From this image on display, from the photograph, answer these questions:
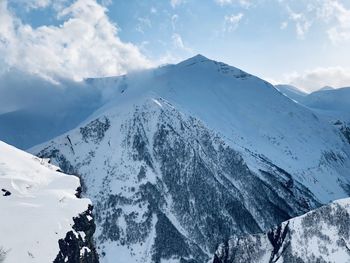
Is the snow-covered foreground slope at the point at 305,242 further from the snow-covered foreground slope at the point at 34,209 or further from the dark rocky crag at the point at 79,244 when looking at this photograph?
the snow-covered foreground slope at the point at 34,209

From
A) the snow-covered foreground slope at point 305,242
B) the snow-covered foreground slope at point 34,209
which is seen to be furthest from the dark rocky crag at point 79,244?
the snow-covered foreground slope at point 305,242

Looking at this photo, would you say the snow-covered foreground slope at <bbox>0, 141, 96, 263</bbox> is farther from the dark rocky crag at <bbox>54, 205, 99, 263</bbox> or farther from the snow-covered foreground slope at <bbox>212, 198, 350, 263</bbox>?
the snow-covered foreground slope at <bbox>212, 198, 350, 263</bbox>

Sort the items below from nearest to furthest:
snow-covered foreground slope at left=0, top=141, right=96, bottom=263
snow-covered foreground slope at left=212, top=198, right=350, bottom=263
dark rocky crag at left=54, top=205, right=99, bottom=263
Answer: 1. snow-covered foreground slope at left=0, top=141, right=96, bottom=263
2. dark rocky crag at left=54, top=205, right=99, bottom=263
3. snow-covered foreground slope at left=212, top=198, right=350, bottom=263

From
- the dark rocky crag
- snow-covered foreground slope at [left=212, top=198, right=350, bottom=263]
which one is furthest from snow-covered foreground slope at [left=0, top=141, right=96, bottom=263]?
snow-covered foreground slope at [left=212, top=198, right=350, bottom=263]

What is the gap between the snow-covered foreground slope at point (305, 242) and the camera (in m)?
111

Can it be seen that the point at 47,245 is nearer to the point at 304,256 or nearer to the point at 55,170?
the point at 55,170

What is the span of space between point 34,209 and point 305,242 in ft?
199

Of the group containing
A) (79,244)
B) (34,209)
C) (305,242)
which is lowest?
(305,242)

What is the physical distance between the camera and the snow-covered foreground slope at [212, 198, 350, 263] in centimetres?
11112

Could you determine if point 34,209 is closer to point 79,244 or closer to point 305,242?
point 79,244

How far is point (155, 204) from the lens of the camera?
197250 millimetres

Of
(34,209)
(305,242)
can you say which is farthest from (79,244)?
(305,242)

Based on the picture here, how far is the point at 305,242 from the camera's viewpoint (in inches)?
4451

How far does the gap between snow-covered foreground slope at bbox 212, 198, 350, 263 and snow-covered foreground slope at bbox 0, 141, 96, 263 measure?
42.2 m
